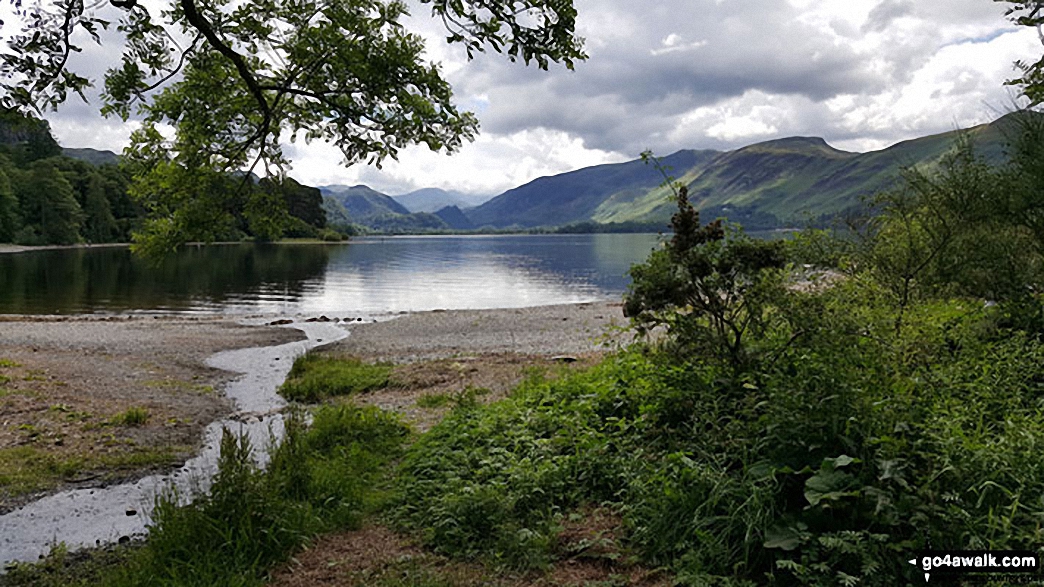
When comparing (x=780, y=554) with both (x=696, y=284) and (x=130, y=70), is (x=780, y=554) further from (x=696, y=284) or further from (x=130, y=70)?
(x=130, y=70)

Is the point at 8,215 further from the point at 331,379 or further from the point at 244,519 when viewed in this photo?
the point at 244,519

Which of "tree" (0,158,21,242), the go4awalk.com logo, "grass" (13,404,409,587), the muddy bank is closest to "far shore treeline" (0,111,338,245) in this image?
"tree" (0,158,21,242)

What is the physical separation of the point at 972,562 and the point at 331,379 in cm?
1690

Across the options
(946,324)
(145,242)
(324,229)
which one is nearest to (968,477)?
(946,324)

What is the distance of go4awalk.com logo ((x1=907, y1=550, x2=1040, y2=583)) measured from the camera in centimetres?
411

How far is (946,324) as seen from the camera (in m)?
8.34

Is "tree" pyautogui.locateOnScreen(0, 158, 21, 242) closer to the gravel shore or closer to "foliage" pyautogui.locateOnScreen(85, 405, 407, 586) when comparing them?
the gravel shore

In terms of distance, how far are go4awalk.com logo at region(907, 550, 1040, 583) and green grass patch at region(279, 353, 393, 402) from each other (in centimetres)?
1533

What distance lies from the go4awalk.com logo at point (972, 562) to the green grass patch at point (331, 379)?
15.3 metres

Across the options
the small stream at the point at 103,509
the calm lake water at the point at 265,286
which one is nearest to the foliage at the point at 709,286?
the small stream at the point at 103,509

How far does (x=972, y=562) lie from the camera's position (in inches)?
166

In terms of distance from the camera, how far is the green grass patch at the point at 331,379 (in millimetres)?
17656

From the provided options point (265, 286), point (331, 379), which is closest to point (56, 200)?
point (265, 286)

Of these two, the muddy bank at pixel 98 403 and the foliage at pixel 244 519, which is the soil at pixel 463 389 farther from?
the muddy bank at pixel 98 403
